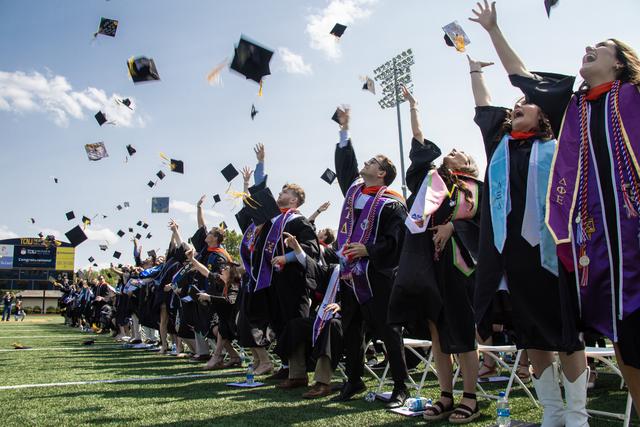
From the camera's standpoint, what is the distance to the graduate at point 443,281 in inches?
140

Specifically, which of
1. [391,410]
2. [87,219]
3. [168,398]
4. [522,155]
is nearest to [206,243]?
[168,398]

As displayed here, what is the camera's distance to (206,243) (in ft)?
27.9

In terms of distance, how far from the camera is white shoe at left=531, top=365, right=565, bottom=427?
8.97 ft

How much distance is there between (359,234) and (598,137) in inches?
94.3

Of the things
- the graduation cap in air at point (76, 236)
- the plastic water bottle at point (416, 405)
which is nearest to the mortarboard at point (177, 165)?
the graduation cap in air at point (76, 236)

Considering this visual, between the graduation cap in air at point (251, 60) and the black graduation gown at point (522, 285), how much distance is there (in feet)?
13.6

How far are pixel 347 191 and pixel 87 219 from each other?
16.6 meters

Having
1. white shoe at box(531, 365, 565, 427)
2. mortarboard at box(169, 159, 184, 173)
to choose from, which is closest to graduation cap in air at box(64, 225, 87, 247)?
mortarboard at box(169, 159, 184, 173)

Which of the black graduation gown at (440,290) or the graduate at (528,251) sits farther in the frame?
the black graduation gown at (440,290)

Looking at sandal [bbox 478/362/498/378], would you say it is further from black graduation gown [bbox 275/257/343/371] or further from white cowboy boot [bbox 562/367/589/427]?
white cowboy boot [bbox 562/367/589/427]

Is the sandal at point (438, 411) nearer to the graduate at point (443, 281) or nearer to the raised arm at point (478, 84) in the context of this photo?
the graduate at point (443, 281)

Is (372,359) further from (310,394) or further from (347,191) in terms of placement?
(347,191)

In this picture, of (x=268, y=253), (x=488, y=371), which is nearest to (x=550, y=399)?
(x=488, y=371)

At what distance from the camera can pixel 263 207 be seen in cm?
600
